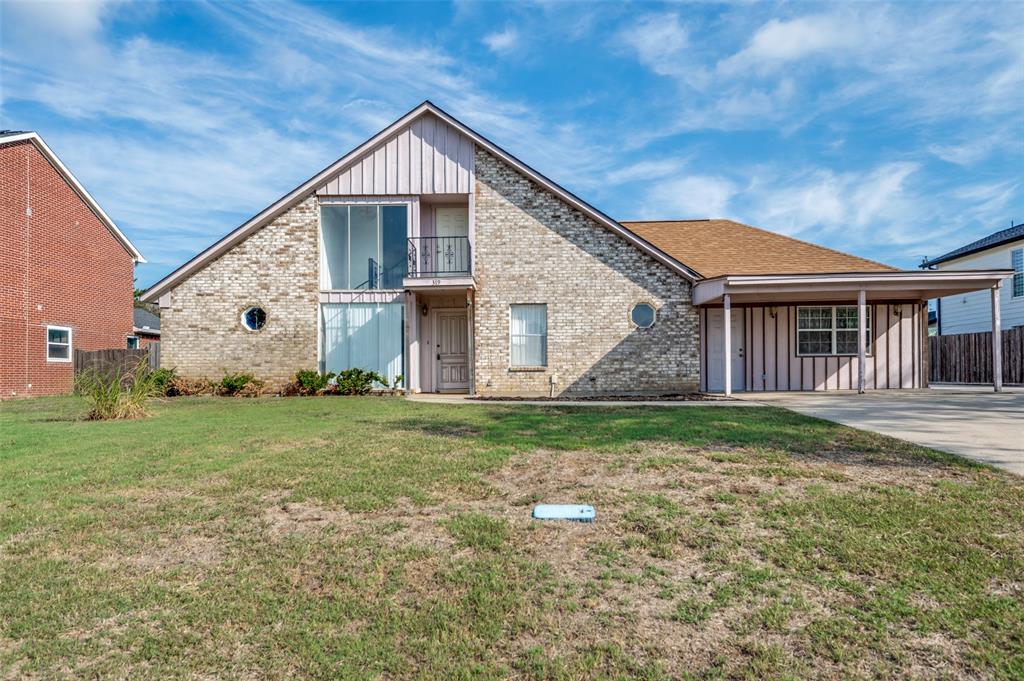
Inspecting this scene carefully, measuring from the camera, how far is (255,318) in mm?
15625

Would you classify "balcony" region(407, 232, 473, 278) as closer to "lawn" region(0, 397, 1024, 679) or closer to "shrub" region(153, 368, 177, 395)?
"shrub" region(153, 368, 177, 395)

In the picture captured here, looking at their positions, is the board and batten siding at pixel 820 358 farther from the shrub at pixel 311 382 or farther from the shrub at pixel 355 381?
the shrub at pixel 311 382

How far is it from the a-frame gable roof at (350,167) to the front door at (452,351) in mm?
4409

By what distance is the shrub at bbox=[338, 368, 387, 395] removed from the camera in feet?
49.5

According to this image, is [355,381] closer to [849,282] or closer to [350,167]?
[350,167]

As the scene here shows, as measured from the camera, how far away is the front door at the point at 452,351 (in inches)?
637

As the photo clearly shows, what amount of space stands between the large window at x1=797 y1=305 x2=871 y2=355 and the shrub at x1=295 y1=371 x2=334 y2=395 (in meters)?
13.4

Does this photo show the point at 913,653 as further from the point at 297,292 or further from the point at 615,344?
the point at 297,292

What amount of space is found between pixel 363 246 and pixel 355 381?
392 cm

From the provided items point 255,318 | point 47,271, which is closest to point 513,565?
point 255,318

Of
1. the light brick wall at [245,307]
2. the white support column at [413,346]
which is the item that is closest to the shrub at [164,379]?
the light brick wall at [245,307]

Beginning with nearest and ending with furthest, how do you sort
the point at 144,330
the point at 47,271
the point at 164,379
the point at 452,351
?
the point at 164,379 → the point at 452,351 → the point at 47,271 → the point at 144,330

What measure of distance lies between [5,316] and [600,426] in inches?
759

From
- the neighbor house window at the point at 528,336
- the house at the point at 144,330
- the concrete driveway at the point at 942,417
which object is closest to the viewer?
the concrete driveway at the point at 942,417
